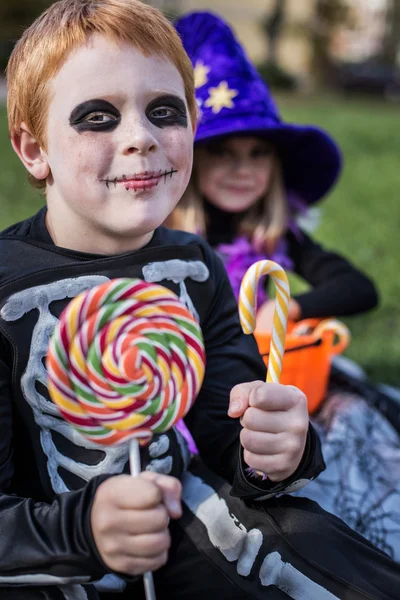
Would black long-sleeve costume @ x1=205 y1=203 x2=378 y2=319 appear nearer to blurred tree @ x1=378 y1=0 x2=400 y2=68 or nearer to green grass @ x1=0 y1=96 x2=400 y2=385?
green grass @ x1=0 y1=96 x2=400 y2=385

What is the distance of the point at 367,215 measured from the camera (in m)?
6.31

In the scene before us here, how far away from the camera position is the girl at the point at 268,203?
2.44m

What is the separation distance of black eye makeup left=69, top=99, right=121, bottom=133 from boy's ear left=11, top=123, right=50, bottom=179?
140 mm

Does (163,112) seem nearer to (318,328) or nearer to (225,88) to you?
(225,88)

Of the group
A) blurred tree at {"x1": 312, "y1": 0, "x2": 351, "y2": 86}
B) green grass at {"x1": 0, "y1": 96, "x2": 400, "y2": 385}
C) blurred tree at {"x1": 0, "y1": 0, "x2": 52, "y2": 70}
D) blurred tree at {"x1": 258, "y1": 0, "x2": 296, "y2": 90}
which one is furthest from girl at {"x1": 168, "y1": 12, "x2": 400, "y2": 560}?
blurred tree at {"x1": 312, "y1": 0, "x2": 351, "y2": 86}

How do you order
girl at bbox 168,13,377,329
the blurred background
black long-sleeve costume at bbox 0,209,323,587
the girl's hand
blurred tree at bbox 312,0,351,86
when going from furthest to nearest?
1. blurred tree at bbox 312,0,351,86
2. the blurred background
3. girl at bbox 168,13,377,329
4. the girl's hand
5. black long-sleeve costume at bbox 0,209,323,587

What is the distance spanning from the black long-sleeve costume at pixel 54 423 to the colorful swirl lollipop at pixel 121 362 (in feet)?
0.33

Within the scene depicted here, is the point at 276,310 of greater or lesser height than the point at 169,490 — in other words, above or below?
above

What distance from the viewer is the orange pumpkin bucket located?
2266 millimetres

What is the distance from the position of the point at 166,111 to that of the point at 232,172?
50.5 inches

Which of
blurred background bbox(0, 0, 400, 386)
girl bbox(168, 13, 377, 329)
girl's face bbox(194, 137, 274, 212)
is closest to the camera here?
girl bbox(168, 13, 377, 329)

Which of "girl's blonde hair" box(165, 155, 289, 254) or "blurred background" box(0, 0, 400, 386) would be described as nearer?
"girl's blonde hair" box(165, 155, 289, 254)

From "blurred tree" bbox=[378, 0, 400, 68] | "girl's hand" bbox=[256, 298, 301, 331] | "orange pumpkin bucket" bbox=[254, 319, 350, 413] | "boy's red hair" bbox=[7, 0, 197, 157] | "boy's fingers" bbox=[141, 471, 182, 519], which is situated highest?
"blurred tree" bbox=[378, 0, 400, 68]

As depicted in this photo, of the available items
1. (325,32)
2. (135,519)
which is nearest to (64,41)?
(135,519)
